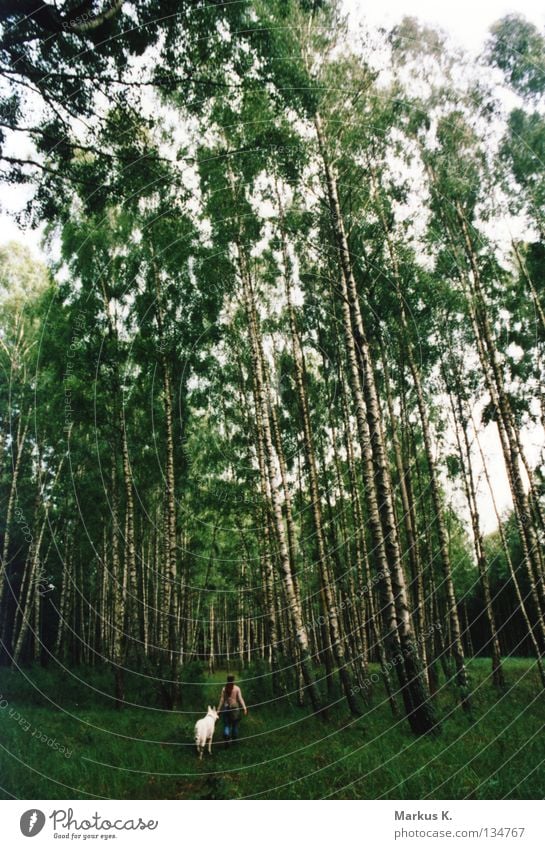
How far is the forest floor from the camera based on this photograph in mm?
4238

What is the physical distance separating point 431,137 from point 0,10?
697cm

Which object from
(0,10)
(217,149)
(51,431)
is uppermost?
(217,149)

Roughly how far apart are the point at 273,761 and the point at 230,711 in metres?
1.69

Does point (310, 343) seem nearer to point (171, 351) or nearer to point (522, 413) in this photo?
point (171, 351)

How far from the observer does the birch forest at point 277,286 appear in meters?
5.83

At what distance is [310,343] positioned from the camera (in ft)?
37.7

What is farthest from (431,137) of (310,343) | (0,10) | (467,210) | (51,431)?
(51,431)
